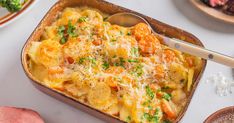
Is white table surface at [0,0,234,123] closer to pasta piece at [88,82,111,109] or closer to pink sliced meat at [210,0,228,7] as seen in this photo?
pink sliced meat at [210,0,228,7]

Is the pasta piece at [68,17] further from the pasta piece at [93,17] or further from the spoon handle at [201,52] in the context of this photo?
the spoon handle at [201,52]

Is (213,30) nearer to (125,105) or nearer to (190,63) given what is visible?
(190,63)

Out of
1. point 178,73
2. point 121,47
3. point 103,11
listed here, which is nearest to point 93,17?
point 103,11

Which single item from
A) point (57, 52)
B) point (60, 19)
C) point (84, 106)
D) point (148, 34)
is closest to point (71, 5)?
point (60, 19)

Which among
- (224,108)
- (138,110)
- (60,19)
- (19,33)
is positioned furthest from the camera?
(19,33)

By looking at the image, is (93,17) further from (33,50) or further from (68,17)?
(33,50)

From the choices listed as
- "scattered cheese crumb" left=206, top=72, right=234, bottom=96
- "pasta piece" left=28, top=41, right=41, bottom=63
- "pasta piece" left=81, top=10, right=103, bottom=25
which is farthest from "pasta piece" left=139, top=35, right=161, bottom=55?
"pasta piece" left=28, top=41, right=41, bottom=63
